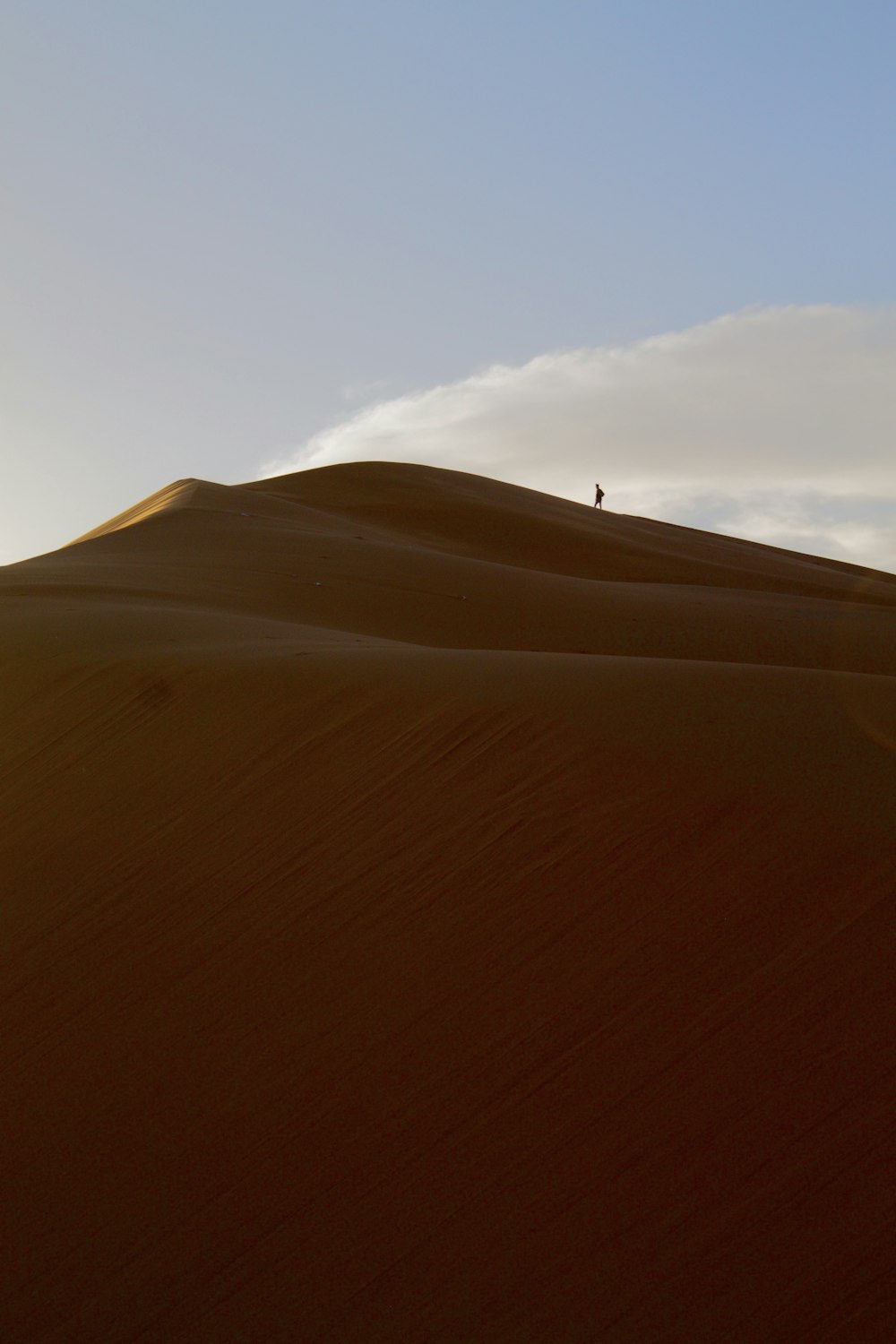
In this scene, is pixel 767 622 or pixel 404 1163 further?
pixel 767 622

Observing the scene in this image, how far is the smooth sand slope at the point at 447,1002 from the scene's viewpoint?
3.16 meters

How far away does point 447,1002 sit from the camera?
4.02m

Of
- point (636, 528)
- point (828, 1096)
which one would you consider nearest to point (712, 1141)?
point (828, 1096)

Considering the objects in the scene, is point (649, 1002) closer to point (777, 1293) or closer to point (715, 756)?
point (777, 1293)

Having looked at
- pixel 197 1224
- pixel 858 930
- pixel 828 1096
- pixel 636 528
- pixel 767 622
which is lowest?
pixel 197 1224

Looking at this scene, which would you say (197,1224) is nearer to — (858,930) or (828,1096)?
(828,1096)

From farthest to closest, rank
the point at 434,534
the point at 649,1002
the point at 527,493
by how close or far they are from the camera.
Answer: the point at 527,493 → the point at 434,534 → the point at 649,1002

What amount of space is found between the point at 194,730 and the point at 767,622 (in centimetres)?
992

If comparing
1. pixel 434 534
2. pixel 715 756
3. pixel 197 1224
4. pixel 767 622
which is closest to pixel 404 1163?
pixel 197 1224

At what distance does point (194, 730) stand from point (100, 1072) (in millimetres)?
2417

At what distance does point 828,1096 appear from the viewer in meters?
3.40

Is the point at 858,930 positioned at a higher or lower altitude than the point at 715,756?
lower

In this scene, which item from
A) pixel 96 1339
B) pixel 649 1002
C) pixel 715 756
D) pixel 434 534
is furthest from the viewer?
pixel 434 534

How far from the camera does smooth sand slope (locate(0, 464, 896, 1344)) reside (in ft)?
10.4
